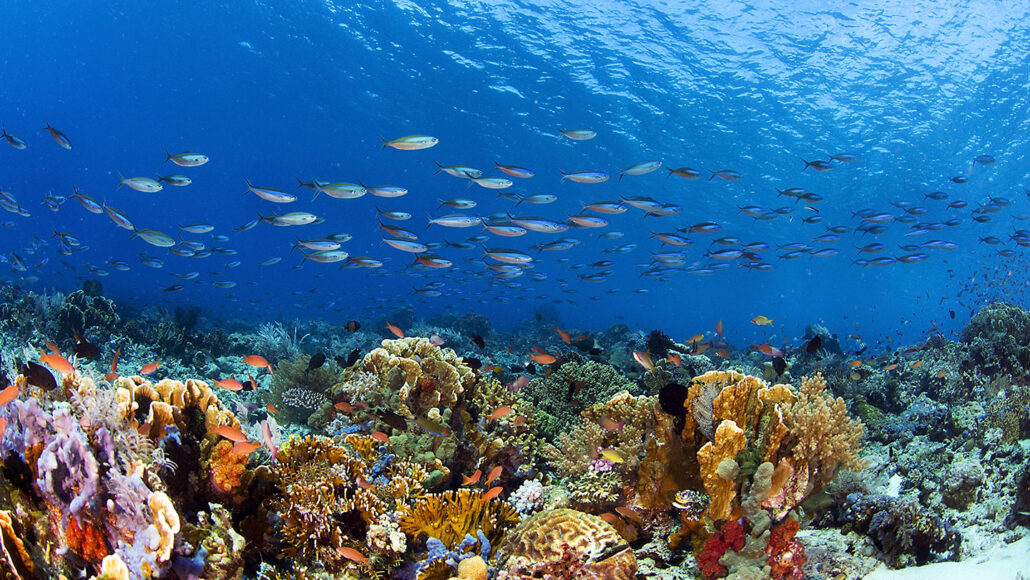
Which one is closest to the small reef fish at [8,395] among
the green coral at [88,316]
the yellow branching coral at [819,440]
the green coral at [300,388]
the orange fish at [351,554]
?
the orange fish at [351,554]

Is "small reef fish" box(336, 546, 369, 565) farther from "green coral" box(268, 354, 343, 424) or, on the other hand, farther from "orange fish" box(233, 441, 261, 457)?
"green coral" box(268, 354, 343, 424)

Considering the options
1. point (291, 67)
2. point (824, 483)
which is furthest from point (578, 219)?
point (291, 67)

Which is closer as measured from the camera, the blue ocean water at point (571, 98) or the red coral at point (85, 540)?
the red coral at point (85, 540)

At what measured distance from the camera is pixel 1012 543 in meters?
3.61

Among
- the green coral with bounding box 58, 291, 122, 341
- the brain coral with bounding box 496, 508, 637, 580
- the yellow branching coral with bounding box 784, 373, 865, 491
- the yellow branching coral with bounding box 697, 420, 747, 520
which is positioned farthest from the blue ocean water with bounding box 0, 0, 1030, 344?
the brain coral with bounding box 496, 508, 637, 580

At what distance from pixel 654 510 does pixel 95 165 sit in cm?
10390

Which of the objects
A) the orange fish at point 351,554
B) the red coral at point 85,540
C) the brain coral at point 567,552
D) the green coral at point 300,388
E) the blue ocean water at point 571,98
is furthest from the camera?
the blue ocean water at point 571,98

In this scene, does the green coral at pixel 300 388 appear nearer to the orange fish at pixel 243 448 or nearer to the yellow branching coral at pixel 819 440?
the orange fish at pixel 243 448

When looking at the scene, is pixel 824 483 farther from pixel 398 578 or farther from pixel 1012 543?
pixel 398 578

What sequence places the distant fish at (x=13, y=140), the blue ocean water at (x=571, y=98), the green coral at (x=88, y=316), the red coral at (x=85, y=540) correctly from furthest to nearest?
the blue ocean water at (x=571, y=98)
the green coral at (x=88, y=316)
the distant fish at (x=13, y=140)
the red coral at (x=85, y=540)

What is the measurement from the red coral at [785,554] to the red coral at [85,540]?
14.6 ft

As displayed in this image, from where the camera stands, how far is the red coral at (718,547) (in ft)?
11.4

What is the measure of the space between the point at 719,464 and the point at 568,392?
4395 mm

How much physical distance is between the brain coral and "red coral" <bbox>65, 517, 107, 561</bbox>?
256 cm
